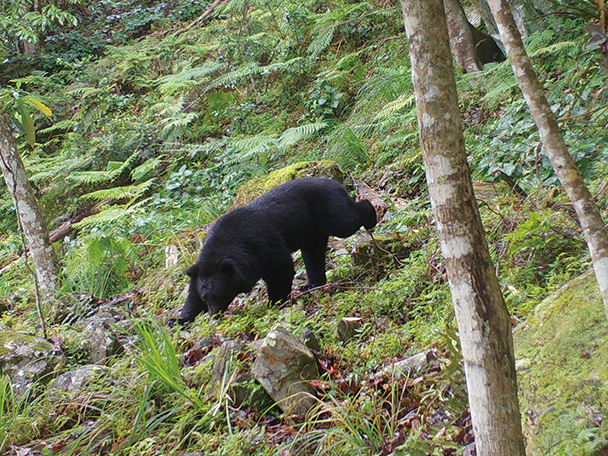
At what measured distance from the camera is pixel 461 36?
8383 mm

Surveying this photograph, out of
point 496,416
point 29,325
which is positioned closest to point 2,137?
point 29,325

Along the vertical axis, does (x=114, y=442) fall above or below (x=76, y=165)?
below

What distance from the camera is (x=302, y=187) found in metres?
5.78

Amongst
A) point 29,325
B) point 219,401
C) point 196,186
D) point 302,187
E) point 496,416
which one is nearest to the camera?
point 496,416

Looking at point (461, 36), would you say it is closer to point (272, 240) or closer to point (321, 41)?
point (321, 41)

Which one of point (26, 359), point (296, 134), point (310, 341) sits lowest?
point (310, 341)

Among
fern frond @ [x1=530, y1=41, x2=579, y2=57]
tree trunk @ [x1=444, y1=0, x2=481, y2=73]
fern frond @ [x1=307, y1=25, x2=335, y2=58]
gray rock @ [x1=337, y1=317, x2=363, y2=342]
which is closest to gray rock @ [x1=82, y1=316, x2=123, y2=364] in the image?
gray rock @ [x1=337, y1=317, x2=363, y2=342]

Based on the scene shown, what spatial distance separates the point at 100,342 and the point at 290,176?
151 inches

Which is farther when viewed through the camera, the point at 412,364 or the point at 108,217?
the point at 108,217

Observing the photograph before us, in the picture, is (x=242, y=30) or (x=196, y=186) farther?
(x=242, y=30)

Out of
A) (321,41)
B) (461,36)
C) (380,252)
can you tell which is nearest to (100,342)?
(380,252)

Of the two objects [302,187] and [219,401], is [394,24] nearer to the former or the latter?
[302,187]

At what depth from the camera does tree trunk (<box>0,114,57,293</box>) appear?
6.64 m

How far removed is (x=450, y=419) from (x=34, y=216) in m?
6.31
